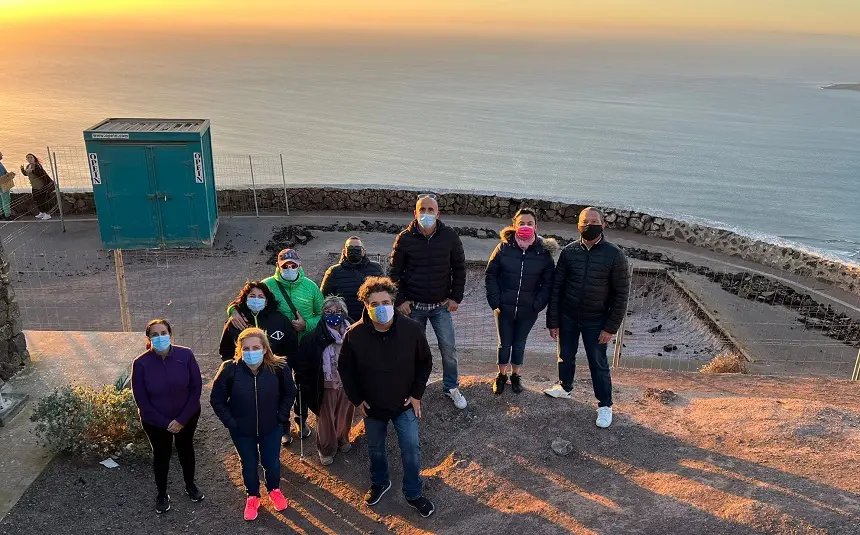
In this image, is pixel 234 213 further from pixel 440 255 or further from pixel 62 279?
pixel 440 255

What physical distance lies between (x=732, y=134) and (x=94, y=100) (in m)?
61.2

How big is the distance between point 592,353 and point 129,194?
11078mm

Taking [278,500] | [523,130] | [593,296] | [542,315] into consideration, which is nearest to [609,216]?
[542,315]

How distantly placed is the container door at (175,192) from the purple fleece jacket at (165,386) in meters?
9.74

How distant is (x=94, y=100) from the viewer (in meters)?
69.0

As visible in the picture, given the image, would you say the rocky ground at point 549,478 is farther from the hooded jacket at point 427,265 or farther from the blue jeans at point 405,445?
the hooded jacket at point 427,265

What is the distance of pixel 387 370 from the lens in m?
4.84

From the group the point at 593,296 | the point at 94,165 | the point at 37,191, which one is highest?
the point at 94,165

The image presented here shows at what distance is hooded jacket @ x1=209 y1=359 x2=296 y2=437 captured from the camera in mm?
4842

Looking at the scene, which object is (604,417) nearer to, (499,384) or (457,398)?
(499,384)

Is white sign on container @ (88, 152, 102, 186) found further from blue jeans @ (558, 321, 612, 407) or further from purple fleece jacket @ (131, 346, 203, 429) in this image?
blue jeans @ (558, 321, 612, 407)

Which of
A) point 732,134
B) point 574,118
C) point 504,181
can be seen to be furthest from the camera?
point 574,118

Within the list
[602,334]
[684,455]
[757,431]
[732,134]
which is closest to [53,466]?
[602,334]

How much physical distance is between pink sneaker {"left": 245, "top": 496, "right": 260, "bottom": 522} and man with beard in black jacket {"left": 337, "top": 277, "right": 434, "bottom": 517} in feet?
3.38
